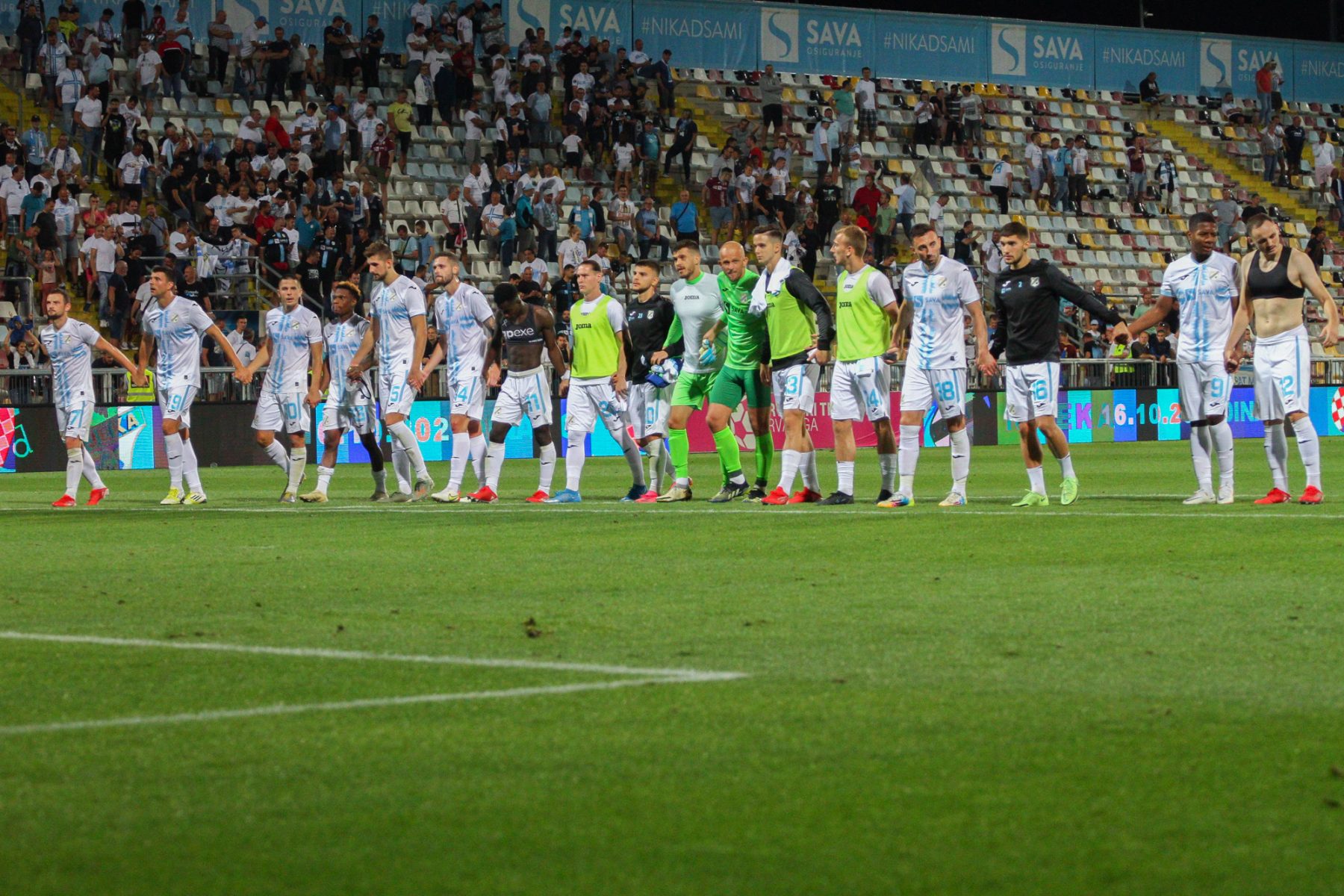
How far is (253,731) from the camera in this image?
5840 mm

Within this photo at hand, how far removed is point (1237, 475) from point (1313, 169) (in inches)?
1211

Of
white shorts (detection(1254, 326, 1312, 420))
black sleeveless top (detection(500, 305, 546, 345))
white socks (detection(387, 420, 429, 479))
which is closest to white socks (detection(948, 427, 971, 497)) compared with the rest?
white shorts (detection(1254, 326, 1312, 420))

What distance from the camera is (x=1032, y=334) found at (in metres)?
15.5

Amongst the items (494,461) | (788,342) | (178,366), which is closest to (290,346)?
(178,366)

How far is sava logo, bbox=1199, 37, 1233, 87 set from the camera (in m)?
49.5

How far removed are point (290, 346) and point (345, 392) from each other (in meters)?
0.99

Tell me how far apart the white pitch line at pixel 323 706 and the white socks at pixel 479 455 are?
38.6 ft

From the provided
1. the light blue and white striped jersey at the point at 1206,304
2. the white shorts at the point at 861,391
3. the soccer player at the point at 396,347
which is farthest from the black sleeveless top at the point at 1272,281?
the soccer player at the point at 396,347

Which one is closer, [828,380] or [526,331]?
[526,331]

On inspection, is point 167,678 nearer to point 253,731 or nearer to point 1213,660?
point 253,731

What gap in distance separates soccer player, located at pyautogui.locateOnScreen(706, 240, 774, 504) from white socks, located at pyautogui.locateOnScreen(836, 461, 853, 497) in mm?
826

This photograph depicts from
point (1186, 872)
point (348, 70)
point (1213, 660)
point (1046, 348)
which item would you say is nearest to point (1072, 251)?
point (348, 70)

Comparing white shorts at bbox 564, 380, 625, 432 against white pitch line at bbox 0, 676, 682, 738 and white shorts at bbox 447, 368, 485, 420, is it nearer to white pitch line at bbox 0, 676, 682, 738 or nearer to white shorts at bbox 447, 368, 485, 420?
white shorts at bbox 447, 368, 485, 420

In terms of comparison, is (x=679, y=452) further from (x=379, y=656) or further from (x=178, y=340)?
(x=379, y=656)
